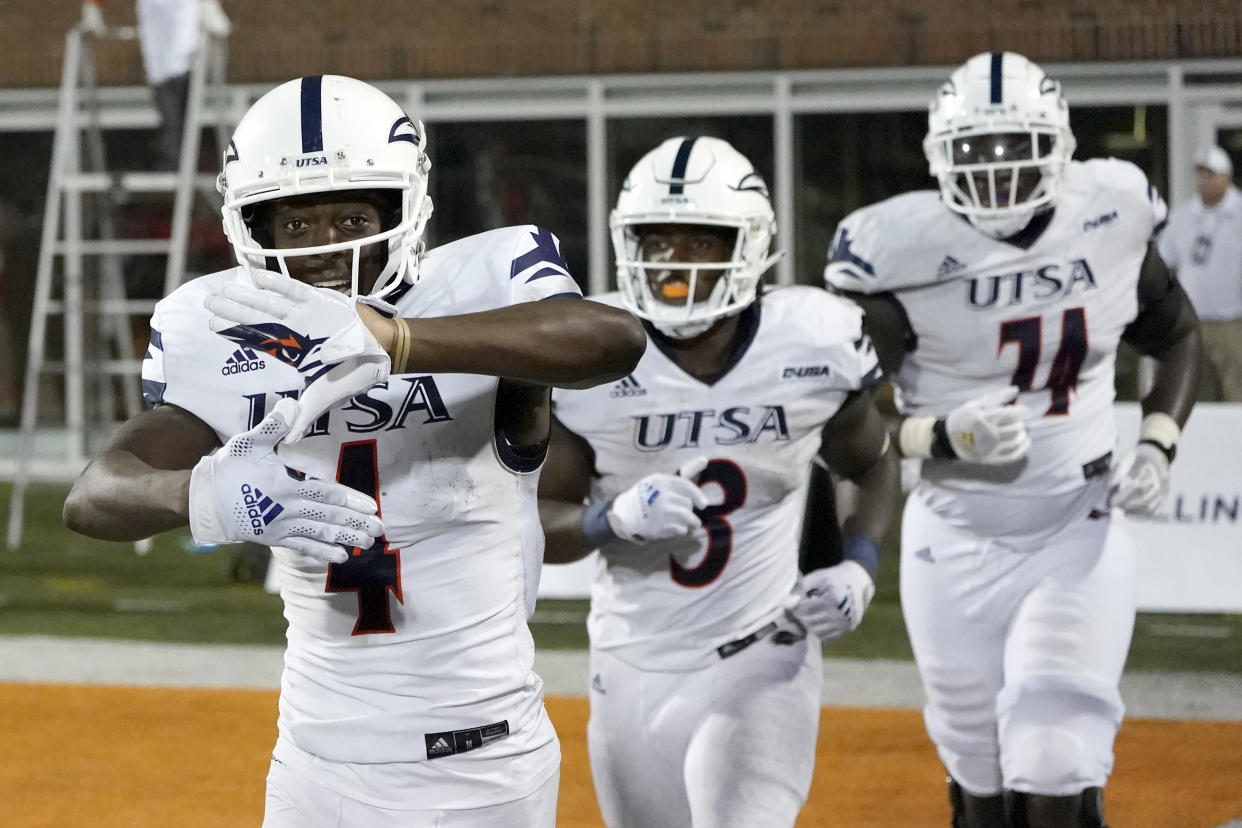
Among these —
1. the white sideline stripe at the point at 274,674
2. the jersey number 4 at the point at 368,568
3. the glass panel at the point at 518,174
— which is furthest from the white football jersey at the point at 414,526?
the glass panel at the point at 518,174

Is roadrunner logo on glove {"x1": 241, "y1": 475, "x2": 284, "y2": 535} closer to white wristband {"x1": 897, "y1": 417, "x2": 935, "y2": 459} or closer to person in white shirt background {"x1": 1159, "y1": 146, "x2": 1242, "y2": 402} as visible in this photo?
white wristband {"x1": 897, "y1": 417, "x2": 935, "y2": 459}

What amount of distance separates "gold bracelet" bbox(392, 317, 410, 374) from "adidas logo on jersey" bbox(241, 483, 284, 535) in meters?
0.21

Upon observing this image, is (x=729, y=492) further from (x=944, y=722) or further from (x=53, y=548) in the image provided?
(x=53, y=548)

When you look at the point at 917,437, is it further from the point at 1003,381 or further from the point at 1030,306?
the point at 1030,306

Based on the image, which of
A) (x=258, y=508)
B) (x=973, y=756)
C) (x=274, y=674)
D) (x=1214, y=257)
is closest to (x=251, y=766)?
(x=274, y=674)

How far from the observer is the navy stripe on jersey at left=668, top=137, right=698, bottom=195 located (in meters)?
3.45

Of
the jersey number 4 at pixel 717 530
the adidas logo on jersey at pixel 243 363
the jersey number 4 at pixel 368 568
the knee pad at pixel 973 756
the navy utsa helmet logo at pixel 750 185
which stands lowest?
the knee pad at pixel 973 756

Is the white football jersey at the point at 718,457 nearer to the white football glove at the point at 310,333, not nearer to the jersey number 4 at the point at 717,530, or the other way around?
the jersey number 4 at the point at 717,530

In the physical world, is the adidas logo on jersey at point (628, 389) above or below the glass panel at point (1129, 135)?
below

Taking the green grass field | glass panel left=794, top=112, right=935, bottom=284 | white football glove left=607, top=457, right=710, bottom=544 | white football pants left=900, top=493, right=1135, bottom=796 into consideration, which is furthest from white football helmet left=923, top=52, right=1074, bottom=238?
glass panel left=794, top=112, right=935, bottom=284

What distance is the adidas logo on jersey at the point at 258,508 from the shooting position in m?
1.97

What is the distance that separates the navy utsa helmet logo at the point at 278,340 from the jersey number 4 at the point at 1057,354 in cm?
231

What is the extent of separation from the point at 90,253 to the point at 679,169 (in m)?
7.16

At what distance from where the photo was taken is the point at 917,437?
13.0 feet
